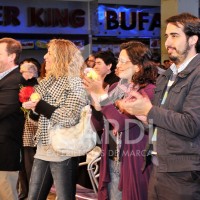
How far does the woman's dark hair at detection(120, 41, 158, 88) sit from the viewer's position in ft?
12.1

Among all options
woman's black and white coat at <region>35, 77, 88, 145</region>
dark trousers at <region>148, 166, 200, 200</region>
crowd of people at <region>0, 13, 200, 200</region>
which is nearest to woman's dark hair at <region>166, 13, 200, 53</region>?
crowd of people at <region>0, 13, 200, 200</region>

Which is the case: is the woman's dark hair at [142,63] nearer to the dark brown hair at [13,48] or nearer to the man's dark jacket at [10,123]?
the man's dark jacket at [10,123]

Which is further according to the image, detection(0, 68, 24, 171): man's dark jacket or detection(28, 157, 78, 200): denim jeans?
detection(0, 68, 24, 171): man's dark jacket

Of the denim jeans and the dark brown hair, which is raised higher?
the dark brown hair

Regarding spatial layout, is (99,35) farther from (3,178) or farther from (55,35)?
(3,178)

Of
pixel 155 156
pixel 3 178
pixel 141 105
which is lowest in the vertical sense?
pixel 3 178

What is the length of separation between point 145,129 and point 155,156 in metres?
0.75

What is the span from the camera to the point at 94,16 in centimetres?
1459

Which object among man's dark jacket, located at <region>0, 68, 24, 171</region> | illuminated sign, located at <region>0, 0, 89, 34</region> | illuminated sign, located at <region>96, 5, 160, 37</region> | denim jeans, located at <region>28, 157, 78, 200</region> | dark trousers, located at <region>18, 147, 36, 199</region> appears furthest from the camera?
illuminated sign, located at <region>96, 5, 160, 37</region>

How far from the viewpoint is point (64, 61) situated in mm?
4020

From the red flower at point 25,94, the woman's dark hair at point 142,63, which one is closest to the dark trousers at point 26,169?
the red flower at point 25,94

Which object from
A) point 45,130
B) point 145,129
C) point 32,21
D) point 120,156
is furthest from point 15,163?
point 32,21

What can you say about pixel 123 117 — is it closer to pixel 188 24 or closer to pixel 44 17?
pixel 188 24

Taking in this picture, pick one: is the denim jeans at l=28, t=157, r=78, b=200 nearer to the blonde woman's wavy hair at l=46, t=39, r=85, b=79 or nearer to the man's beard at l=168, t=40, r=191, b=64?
the blonde woman's wavy hair at l=46, t=39, r=85, b=79
